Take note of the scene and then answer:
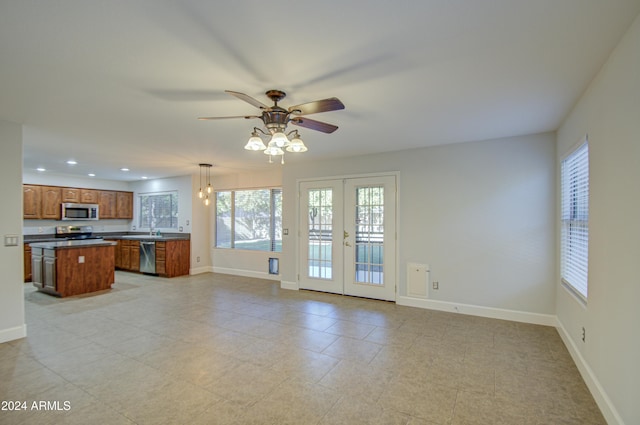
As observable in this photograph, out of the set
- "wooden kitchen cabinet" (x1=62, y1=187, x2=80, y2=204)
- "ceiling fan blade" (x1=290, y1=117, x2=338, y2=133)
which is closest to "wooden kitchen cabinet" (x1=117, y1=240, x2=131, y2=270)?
"wooden kitchen cabinet" (x1=62, y1=187, x2=80, y2=204)

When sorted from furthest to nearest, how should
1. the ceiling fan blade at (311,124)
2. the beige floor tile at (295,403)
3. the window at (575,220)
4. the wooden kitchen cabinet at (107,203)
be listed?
the wooden kitchen cabinet at (107,203) → the window at (575,220) → the ceiling fan blade at (311,124) → the beige floor tile at (295,403)

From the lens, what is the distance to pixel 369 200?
5.09 meters

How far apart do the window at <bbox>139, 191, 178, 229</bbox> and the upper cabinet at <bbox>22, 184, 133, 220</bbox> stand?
487 mm

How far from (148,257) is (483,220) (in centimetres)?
709

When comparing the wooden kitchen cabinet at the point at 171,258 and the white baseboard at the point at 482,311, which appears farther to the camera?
the wooden kitchen cabinet at the point at 171,258

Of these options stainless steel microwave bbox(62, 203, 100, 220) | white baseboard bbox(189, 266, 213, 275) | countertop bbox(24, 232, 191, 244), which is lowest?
white baseboard bbox(189, 266, 213, 275)

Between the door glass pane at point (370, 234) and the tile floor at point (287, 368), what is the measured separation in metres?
0.67

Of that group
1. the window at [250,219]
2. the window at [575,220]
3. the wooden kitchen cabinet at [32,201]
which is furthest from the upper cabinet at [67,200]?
the window at [575,220]

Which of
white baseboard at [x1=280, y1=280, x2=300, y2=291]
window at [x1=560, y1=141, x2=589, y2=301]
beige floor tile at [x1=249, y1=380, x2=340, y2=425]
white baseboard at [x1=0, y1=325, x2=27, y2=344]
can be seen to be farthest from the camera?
white baseboard at [x1=280, y1=280, x2=300, y2=291]

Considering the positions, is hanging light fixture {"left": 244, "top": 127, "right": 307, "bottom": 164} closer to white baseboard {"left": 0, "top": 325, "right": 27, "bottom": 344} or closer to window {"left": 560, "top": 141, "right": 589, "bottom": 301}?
window {"left": 560, "top": 141, "right": 589, "bottom": 301}

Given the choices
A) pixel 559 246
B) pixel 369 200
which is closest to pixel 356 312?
pixel 369 200

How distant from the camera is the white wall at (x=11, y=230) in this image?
337cm

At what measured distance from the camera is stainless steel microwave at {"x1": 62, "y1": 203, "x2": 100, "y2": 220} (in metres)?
7.27

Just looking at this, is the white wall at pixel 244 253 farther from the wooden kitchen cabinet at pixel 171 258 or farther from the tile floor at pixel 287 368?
the tile floor at pixel 287 368
